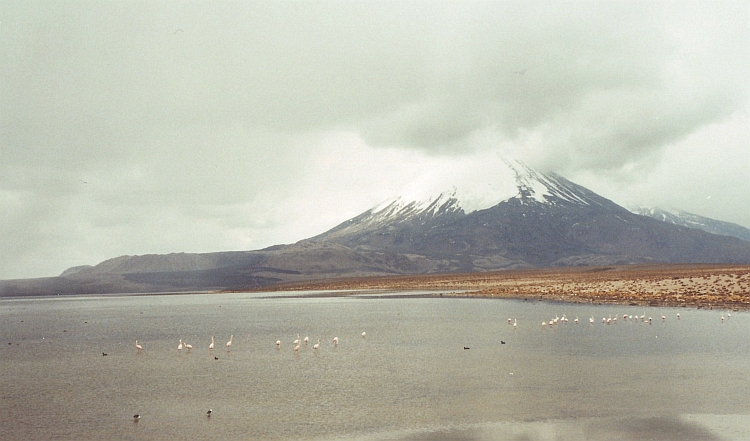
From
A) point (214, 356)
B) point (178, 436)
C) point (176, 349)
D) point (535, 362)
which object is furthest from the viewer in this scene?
point (176, 349)

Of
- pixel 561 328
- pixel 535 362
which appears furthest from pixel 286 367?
pixel 561 328

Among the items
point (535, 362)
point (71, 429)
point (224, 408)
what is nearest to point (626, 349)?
point (535, 362)

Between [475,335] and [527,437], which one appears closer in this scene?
[527,437]

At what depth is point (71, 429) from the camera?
1723 centimetres

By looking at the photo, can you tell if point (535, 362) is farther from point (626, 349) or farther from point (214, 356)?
point (214, 356)

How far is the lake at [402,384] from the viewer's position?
16.3 meters

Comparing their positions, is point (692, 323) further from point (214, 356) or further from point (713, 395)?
point (214, 356)

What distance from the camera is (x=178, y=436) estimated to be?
16172mm

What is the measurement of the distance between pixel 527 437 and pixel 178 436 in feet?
28.3

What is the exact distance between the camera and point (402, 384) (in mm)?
22359

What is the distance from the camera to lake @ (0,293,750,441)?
1631 cm

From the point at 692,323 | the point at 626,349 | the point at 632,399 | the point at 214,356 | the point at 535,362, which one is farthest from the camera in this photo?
the point at 692,323

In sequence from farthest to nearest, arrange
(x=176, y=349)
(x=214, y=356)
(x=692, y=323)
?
(x=692, y=323) < (x=176, y=349) < (x=214, y=356)

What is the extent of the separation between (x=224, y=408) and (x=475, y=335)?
65.4 ft
